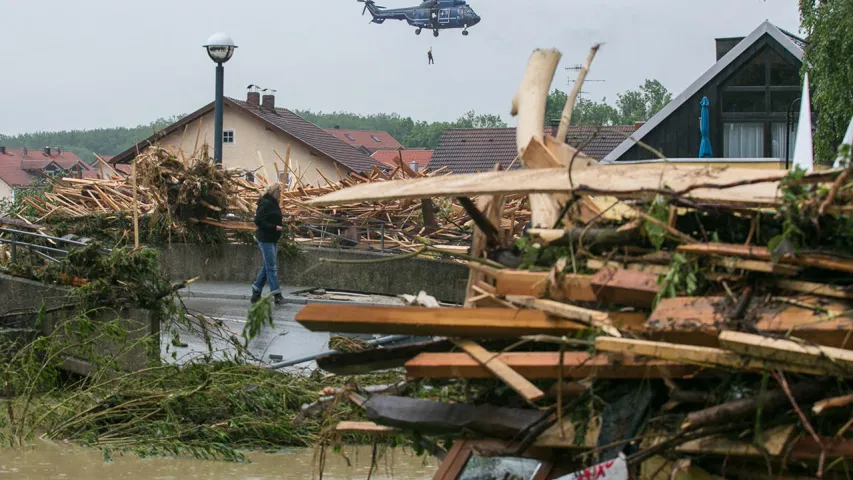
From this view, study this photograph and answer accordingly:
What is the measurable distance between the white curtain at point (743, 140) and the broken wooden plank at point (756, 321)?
28728mm

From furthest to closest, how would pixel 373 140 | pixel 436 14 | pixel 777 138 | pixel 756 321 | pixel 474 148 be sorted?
pixel 373 140, pixel 436 14, pixel 474 148, pixel 777 138, pixel 756 321

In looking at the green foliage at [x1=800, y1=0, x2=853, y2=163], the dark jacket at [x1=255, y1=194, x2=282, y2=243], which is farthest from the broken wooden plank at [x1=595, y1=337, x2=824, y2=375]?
the green foliage at [x1=800, y1=0, x2=853, y2=163]

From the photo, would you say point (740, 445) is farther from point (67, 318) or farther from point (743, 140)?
point (743, 140)

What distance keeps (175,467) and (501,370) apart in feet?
22.6

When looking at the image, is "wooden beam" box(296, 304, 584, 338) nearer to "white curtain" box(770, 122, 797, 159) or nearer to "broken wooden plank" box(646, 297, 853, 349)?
"broken wooden plank" box(646, 297, 853, 349)

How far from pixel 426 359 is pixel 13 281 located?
12339 mm

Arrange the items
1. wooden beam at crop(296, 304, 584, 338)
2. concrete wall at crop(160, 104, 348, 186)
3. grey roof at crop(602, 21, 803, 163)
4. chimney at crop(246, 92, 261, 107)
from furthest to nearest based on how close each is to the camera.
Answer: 1. chimney at crop(246, 92, 261, 107)
2. concrete wall at crop(160, 104, 348, 186)
3. grey roof at crop(602, 21, 803, 163)
4. wooden beam at crop(296, 304, 584, 338)

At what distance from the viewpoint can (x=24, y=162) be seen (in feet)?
411

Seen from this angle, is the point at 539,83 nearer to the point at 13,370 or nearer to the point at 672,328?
the point at 672,328

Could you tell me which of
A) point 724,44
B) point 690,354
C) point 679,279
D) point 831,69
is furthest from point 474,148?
point 690,354

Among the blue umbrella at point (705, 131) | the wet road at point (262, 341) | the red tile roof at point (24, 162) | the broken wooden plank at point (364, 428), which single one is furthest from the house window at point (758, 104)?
the red tile roof at point (24, 162)

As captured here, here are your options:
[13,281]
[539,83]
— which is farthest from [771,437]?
[13,281]

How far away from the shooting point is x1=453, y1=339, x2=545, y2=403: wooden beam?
3650 millimetres

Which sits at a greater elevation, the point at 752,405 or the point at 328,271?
the point at 752,405
